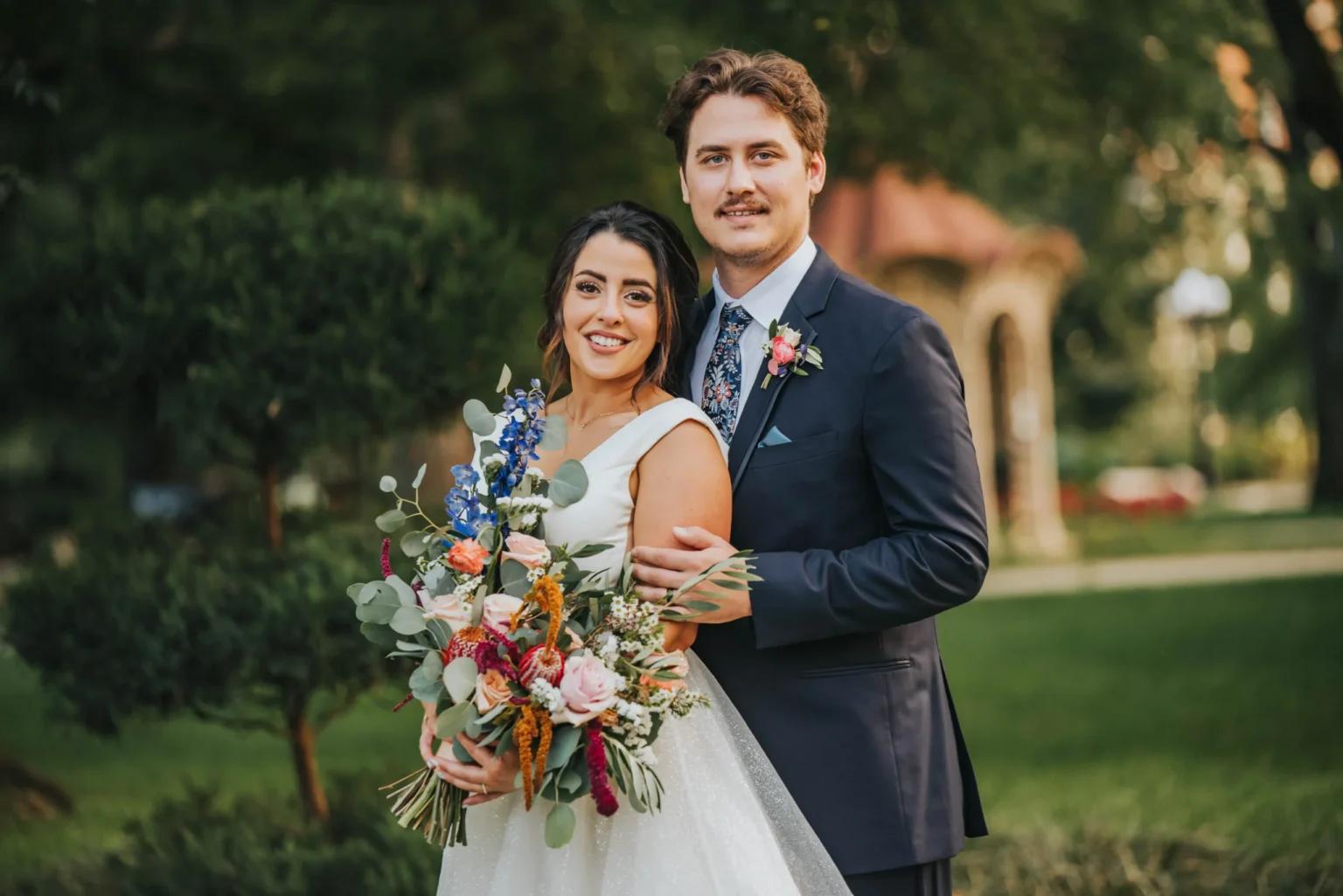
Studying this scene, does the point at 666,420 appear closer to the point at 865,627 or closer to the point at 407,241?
the point at 865,627

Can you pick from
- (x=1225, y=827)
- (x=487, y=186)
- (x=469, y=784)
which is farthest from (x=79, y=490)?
(x=469, y=784)

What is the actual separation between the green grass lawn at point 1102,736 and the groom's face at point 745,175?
2666 millimetres

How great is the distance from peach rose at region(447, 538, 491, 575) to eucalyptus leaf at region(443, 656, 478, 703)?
166 millimetres

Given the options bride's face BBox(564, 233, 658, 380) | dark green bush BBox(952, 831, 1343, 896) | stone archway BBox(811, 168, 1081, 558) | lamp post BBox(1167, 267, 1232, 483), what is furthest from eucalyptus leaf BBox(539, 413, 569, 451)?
stone archway BBox(811, 168, 1081, 558)

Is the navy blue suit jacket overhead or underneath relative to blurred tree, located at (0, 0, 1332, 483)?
underneath

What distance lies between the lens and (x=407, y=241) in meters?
4.88

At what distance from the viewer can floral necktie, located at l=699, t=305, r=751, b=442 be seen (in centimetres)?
312

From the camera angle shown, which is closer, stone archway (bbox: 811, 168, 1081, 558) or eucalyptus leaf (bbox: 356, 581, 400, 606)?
eucalyptus leaf (bbox: 356, 581, 400, 606)

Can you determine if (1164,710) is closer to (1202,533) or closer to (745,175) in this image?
(745,175)

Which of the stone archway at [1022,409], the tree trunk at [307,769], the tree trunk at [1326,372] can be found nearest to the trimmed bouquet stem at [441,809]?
the tree trunk at [307,769]

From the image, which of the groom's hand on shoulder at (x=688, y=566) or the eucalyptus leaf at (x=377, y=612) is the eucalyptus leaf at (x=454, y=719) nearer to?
the eucalyptus leaf at (x=377, y=612)

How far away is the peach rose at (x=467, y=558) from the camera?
8.67ft

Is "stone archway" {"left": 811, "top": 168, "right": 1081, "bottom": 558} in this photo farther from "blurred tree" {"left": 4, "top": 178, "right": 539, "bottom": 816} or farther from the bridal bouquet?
the bridal bouquet

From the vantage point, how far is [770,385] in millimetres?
3037
